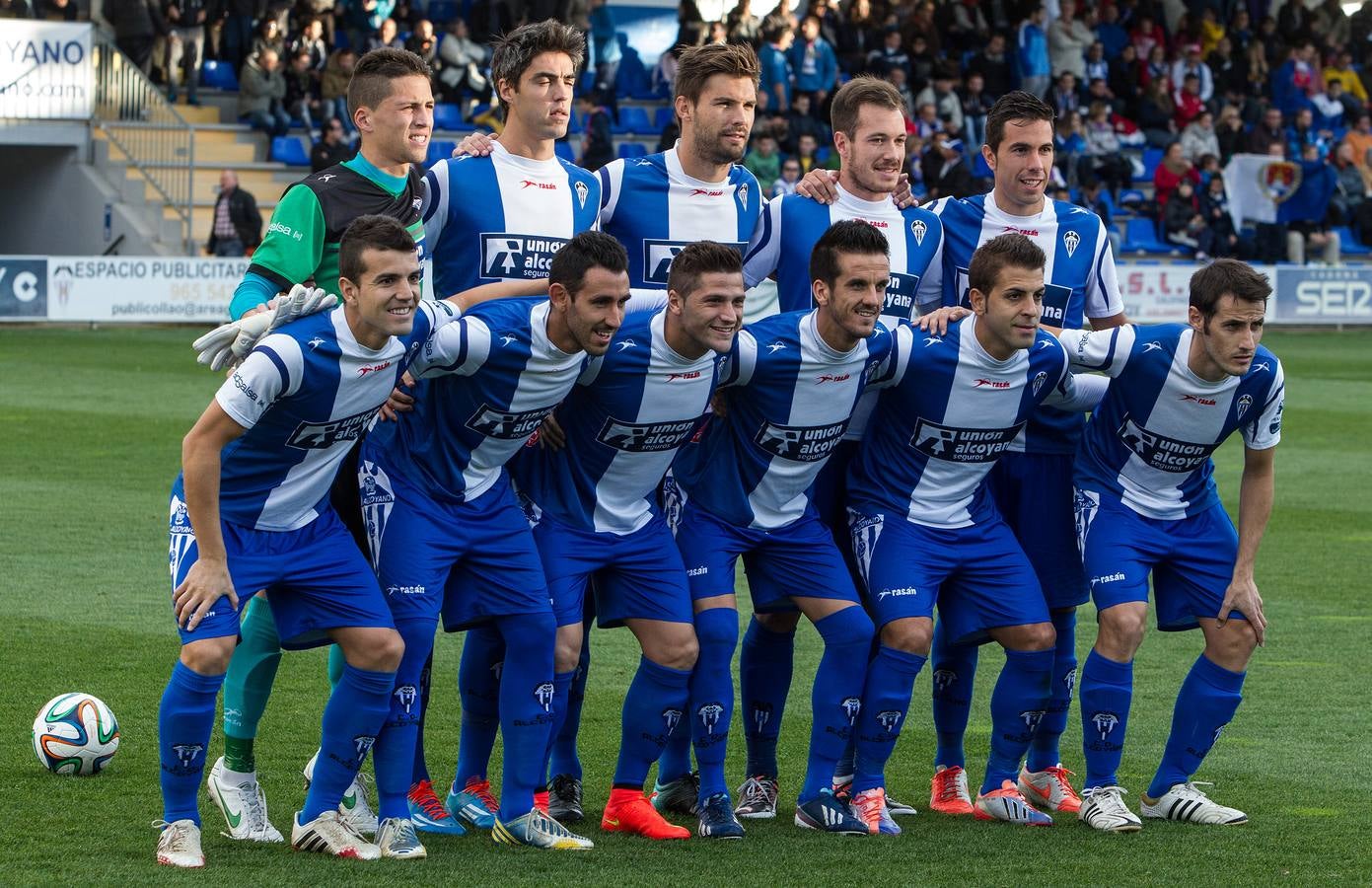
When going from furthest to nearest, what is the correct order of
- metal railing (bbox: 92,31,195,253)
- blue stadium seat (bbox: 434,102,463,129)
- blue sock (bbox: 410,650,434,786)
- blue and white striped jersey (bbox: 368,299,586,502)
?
blue stadium seat (bbox: 434,102,463,129) → metal railing (bbox: 92,31,195,253) → blue sock (bbox: 410,650,434,786) → blue and white striped jersey (bbox: 368,299,586,502)

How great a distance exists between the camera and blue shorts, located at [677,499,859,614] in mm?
5586

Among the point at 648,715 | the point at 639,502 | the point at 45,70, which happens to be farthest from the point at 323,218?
the point at 45,70

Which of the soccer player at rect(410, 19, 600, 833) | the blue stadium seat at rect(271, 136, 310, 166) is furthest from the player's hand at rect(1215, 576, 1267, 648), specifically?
the blue stadium seat at rect(271, 136, 310, 166)

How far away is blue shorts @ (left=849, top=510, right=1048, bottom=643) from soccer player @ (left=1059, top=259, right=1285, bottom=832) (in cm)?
25

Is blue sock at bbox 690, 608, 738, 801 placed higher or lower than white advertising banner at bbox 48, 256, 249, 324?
higher

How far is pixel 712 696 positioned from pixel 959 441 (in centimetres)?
110

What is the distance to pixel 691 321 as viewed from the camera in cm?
536

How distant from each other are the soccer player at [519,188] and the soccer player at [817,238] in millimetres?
681

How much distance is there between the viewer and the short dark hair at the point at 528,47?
19.3ft

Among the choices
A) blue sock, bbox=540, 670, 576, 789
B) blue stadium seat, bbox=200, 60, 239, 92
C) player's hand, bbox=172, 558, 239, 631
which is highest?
blue stadium seat, bbox=200, 60, 239, 92

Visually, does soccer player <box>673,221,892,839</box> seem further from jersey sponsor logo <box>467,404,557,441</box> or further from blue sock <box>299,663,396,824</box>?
blue sock <box>299,663,396,824</box>

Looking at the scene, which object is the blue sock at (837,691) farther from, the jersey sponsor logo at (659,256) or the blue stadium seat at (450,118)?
the blue stadium seat at (450,118)

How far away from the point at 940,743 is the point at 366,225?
249 centimetres

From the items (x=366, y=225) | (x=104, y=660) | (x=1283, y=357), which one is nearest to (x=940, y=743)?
(x=366, y=225)
